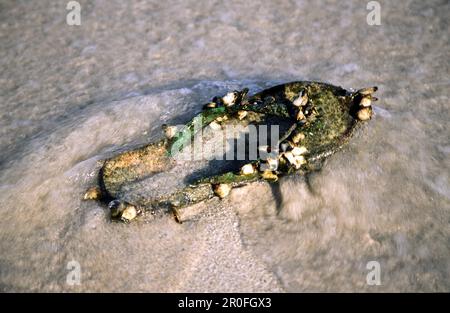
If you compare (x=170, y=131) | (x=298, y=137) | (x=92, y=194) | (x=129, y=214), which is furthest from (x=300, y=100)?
(x=92, y=194)

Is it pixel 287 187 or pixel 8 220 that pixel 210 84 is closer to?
pixel 287 187

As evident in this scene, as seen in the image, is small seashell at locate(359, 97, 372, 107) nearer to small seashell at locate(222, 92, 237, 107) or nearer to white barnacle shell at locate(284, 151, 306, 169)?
white barnacle shell at locate(284, 151, 306, 169)

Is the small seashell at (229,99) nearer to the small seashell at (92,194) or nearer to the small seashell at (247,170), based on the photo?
the small seashell at (247,170)

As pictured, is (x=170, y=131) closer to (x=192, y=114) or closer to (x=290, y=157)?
(x=192, y=114)

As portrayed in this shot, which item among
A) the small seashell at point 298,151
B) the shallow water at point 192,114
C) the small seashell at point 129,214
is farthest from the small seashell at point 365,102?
the small seashell at point 129,214

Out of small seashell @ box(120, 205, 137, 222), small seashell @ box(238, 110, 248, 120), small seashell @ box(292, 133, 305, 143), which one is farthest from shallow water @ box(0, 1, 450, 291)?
small seashell @ box(238, 110, 248, 120)

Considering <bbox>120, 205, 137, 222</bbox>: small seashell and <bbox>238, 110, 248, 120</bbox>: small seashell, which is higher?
<bbox>238, 110, 248, 120</bbox>: small seashell
